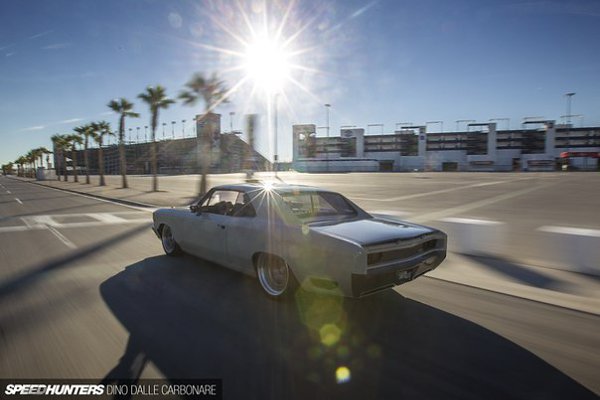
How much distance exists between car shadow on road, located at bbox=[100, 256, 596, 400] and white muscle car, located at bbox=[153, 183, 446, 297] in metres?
0.42

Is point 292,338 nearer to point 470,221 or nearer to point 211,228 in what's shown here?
point 211,228

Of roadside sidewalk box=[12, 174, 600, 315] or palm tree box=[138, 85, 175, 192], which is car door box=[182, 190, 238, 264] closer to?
roadside sidewalk box=[12, 174, 600, 315]

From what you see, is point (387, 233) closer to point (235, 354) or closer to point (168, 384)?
point (235, 354)

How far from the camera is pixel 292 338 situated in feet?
11.7

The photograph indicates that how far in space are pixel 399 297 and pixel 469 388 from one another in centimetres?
194

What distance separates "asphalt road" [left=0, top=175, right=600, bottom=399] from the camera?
9.39 feet

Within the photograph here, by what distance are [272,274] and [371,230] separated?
4.32 ft

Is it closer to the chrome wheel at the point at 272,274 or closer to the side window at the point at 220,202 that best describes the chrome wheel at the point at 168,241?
the side window at the point at 220,202

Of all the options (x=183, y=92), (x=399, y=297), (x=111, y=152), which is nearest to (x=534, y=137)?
(x=183, y=92)

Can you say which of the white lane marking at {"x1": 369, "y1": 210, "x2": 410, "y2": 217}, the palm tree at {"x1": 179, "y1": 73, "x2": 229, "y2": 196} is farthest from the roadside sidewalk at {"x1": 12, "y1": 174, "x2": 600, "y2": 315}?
the palm tree at {"x1": 179, "y1": 73, "x2": 229, "y2": 196}

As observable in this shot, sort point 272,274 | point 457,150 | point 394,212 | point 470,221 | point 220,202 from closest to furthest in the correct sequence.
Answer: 1. point 272,274
2. point 220,202
3. point 470,221
4. point 394,212
5. point 457,150

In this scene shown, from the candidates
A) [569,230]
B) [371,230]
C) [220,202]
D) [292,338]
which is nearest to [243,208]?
[220,202]

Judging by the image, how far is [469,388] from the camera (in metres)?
2.75

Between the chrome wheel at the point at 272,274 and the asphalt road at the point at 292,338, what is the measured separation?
0.55 ft
